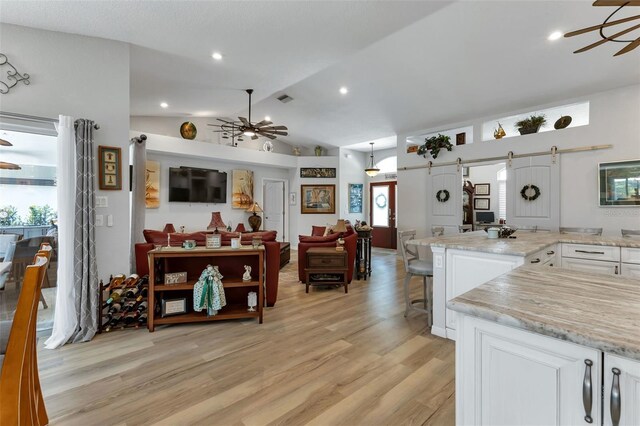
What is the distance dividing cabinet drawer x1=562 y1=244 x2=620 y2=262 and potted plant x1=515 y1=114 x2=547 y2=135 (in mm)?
2854

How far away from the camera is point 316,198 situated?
8602mm

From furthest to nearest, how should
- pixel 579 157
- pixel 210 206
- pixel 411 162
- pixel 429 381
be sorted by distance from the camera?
pixel 210 206 → pixel 411 162 → pixel 579 157 → pixel 429 381

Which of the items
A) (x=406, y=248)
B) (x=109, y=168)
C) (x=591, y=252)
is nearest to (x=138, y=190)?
(x=109, y=168)

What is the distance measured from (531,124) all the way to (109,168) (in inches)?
247

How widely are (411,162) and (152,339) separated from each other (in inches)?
232

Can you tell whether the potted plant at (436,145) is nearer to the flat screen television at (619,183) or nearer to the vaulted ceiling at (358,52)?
the vaulted ceiling at (358,52)

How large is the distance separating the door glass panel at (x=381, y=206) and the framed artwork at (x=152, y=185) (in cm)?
606

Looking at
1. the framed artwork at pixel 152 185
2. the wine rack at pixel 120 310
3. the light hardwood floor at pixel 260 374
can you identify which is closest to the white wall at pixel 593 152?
the light hardwood floor at pixel 260 374

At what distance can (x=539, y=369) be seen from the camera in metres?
0.93

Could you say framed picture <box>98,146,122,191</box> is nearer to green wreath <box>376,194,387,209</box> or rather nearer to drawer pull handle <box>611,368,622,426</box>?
drawer pull handle <box>611,368,622,426</box>

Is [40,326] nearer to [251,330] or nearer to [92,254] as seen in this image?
[92,254]

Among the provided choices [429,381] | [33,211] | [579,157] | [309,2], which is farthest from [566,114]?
[33,211]

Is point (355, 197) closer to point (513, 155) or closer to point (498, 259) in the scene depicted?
point (513, 155)

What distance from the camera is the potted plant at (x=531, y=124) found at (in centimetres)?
494
